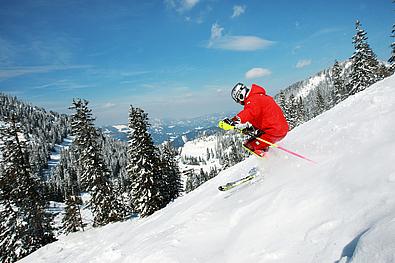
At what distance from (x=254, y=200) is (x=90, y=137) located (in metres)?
26.5

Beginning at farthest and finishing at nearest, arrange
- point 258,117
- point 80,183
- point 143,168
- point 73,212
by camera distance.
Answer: point 73,212, point 80,183, point 143,168, point 258,117

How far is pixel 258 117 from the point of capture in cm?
879

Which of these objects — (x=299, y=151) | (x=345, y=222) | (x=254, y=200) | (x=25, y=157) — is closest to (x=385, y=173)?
(x=345, y=222)

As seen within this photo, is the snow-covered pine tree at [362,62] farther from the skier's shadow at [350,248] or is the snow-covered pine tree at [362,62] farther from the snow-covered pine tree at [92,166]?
the skier's shadow at [350,248]

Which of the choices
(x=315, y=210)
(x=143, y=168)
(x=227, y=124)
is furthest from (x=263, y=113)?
(x=143, y=168)

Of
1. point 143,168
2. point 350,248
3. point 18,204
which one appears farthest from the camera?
point 143,168

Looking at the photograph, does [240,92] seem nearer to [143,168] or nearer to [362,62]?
[143,168]

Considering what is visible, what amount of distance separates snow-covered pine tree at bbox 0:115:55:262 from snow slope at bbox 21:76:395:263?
830 inches

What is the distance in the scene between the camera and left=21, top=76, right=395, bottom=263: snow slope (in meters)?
3.71

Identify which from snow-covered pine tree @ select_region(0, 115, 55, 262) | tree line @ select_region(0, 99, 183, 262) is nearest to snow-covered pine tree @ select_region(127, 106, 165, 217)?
tree line @ select_region(0, 99, 183, 262)

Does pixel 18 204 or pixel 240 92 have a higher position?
pixel 240 92

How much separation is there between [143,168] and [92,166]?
5.59 meters

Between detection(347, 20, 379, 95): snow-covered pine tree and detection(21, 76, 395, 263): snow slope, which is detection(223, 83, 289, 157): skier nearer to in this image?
detection(21, 76, 395, 263): snow slope

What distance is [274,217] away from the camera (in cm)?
537
